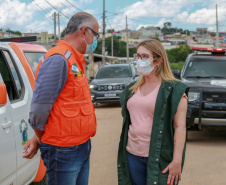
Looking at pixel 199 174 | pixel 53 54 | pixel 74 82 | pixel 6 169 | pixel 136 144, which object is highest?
pixel 53 54

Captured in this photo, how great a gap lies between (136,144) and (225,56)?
6091 mm

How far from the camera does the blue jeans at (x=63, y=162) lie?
99.3 inches

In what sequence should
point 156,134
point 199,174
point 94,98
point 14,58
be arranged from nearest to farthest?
point 156,134 → point 14,58 → point 199,174 → point 94,98

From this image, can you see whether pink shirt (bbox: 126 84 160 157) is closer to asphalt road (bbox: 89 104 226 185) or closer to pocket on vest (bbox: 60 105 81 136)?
pocket on vest (bbox: 60 105 81 136)

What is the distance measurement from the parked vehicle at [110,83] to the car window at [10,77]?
9465 mm

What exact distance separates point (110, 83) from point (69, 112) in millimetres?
11057

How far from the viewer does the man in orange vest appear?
7.90 feet

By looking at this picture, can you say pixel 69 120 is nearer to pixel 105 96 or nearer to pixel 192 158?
pixel 192 158

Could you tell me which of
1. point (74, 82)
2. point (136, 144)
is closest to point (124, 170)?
point (136, 144)

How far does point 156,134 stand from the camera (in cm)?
271

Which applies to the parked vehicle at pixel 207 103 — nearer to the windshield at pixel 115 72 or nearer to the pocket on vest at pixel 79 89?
the pocket on vest at pixel 79 89

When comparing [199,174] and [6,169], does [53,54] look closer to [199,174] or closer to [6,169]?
[6,169]

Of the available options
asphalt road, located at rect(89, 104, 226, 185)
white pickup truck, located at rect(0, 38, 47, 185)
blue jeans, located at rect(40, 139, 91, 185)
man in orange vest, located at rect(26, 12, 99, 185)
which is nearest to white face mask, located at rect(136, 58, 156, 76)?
man in orange vest, located at rect(26, 12, 99, 185)

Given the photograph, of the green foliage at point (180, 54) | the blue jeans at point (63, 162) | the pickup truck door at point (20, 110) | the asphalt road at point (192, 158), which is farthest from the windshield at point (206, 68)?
the green foliage at point (180, 54)
